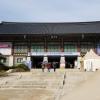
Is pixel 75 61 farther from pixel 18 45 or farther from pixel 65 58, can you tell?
pixel 18 45

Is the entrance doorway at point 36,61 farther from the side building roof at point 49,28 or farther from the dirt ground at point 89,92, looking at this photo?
the dirt ground at point 89,92

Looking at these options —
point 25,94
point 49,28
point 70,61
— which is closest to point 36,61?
point 70,61

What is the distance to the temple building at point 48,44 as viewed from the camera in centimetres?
5312

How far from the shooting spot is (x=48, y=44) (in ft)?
176

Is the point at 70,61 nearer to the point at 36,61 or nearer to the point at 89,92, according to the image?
the point at 36,61

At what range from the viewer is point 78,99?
40.9 ft

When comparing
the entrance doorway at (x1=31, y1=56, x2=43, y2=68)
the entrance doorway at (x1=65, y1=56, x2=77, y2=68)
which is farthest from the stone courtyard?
the entrance doorway at (x1=31, y1=56, x2=43, y2=68)

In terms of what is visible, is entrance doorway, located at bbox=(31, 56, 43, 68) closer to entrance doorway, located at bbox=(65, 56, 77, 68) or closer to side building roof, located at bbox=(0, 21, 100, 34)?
side building roof, located at bbox=(0, 21, 100, 34)

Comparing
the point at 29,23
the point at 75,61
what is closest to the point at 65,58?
the point at 75,61

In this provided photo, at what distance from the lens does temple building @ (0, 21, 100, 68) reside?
174 feet

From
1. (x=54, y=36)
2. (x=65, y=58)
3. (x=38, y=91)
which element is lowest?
(x=38, y=91)

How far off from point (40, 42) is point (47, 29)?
3237 mm

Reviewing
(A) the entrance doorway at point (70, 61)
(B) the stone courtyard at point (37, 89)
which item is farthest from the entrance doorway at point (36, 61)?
(B) the stone courtyard at point (37, 89)

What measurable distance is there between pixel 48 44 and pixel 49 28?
13.3 feet
